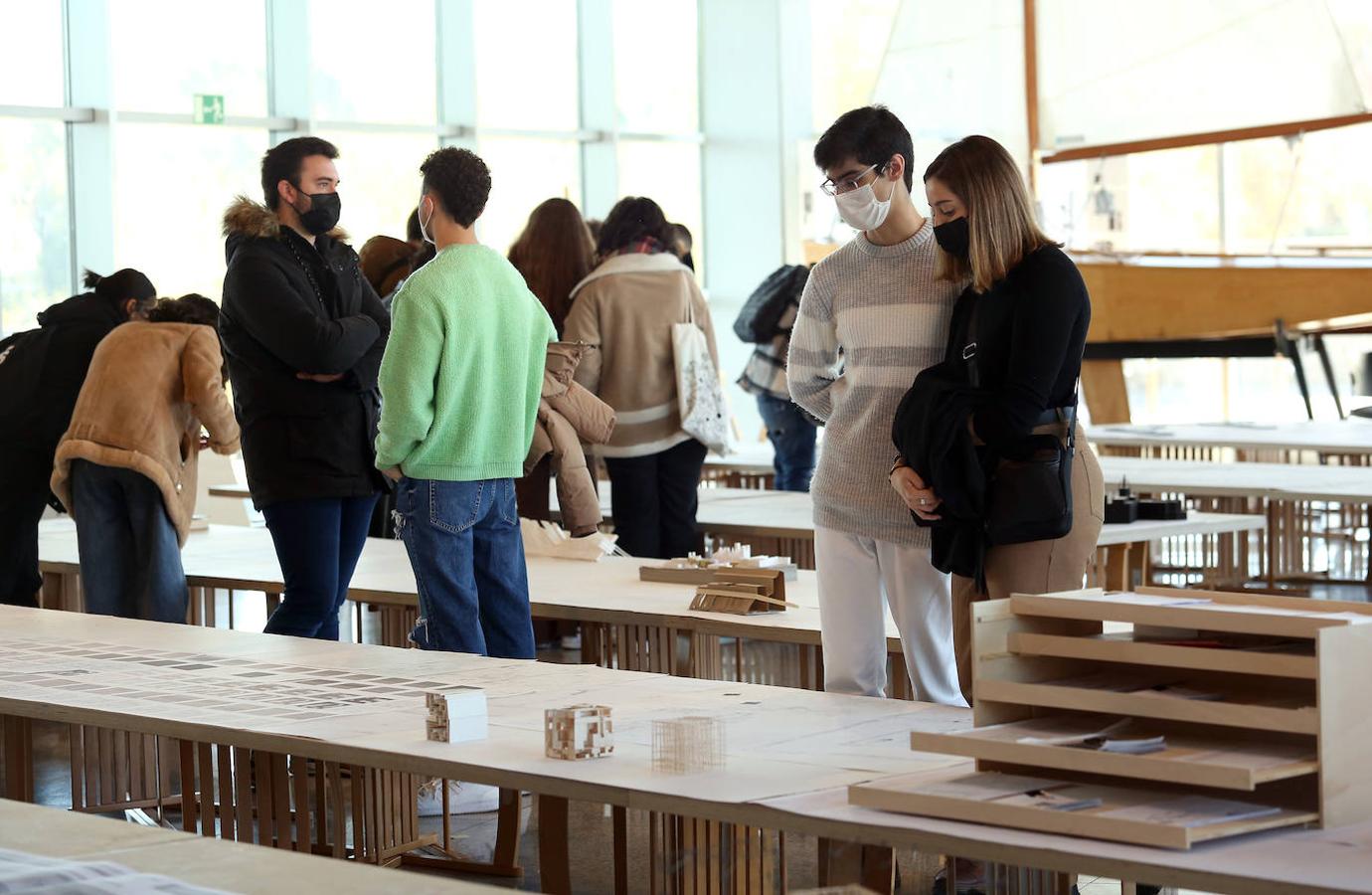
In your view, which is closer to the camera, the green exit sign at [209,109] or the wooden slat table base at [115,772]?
the wooden slat table base at [115,772]

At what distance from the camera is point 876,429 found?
132 inches

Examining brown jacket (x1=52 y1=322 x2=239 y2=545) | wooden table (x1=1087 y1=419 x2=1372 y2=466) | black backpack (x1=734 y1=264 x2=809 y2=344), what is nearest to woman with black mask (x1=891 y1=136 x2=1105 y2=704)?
brown jacket (x1=52 y1=322 x2=239 y2=545)

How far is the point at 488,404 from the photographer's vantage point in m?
3.99

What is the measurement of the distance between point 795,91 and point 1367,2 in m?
4.88

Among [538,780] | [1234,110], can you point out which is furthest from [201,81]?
[538,780]

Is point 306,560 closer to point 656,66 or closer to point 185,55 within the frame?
point 185,55

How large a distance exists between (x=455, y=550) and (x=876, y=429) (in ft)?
3.42

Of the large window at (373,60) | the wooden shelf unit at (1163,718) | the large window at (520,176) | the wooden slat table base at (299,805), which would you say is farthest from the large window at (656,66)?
the wooden shelf unit at (1163,718)

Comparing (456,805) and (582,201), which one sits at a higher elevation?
(582,201)

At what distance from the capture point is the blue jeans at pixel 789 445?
7.58 meters

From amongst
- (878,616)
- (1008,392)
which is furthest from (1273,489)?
(1008,392)

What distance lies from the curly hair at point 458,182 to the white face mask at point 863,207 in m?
0.94

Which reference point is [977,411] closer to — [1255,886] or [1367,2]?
[1255,886]

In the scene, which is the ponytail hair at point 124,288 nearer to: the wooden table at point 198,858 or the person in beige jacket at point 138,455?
the person in beige jacket at point 138,455
